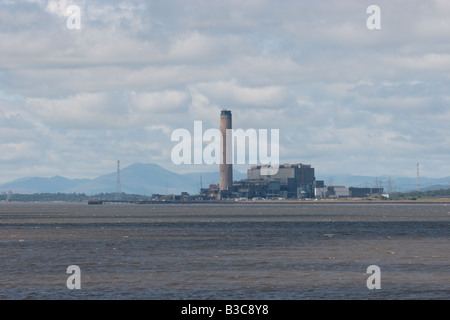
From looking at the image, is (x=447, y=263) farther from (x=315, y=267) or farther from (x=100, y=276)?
(x=100, y=276)

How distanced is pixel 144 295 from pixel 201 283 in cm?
755

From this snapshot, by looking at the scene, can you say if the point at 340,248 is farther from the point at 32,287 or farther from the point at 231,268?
the point at 32,287

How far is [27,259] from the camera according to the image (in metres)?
85.6

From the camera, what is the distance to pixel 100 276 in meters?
67.2

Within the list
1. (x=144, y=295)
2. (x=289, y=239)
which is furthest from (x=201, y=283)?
(x=289, y=239)

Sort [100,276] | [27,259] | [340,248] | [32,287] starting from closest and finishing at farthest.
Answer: [32,287]
[100,276]
[27,259]
[340,248]

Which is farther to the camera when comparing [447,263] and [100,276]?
[447,263]
